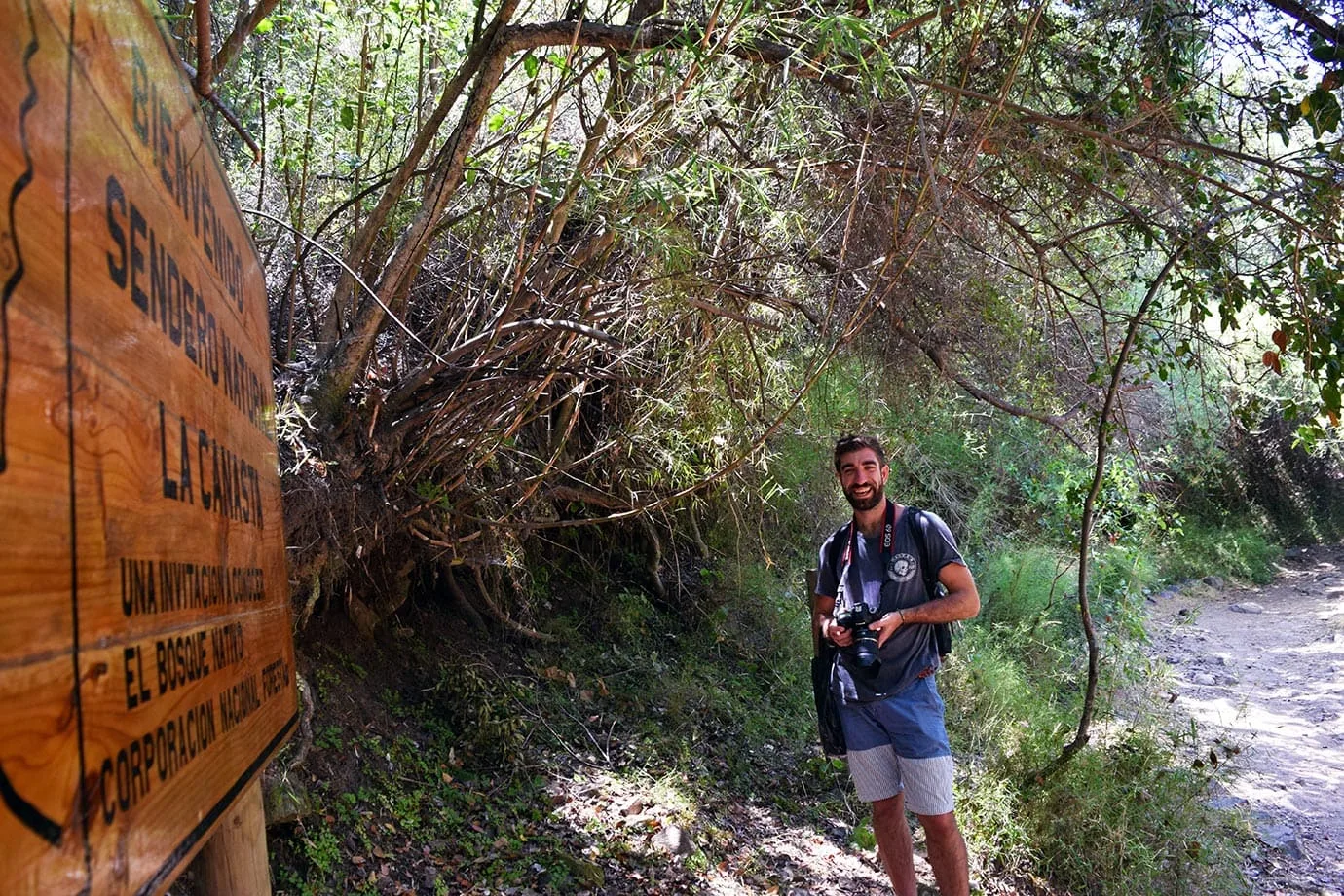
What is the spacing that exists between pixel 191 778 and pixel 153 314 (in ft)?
1.60

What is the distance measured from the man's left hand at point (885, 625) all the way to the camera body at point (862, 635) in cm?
2

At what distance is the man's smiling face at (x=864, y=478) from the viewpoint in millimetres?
4160

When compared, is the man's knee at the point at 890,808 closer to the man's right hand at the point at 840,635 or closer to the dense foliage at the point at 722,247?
the man's right hand at the point at 840,635

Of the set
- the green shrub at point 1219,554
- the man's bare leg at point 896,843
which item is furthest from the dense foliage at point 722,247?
the green shrub at point 1219,554

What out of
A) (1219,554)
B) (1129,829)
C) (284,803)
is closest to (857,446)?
(284,803)

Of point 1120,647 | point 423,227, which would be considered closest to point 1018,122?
point 423,227

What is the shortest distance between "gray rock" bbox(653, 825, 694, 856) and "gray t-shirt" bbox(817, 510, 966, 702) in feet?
4.68

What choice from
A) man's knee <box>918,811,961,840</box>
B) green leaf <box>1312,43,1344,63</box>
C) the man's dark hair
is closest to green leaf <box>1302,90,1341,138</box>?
green leaf <box>1312,43,1344,63</box>

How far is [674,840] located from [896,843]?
53.9 inches

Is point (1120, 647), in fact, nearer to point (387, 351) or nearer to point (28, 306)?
point (387, 351)

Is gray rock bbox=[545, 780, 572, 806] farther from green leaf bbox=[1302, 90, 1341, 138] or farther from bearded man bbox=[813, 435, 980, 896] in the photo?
green leaf bbox=[1302, 90, 1341, 138]

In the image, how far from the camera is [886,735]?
13.3 feet

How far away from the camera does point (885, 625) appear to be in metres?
3.90

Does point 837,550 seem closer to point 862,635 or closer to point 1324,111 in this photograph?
point 862,635
